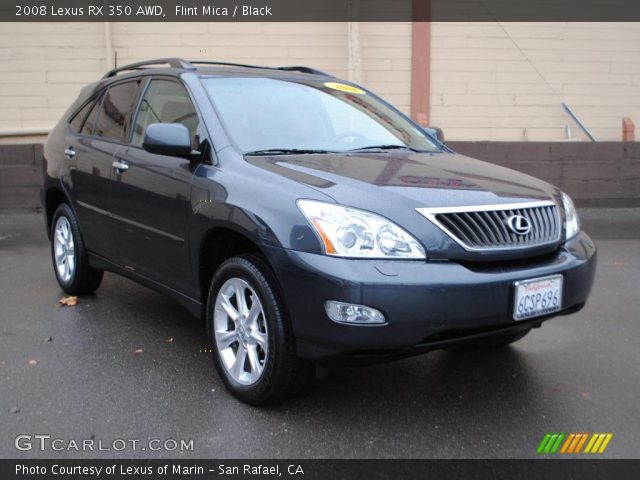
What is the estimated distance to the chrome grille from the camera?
9.64 ft

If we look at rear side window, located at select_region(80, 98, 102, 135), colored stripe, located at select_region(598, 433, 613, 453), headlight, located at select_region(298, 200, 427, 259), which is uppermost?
rear side window, located at select_region(80, 98, 102, 135)

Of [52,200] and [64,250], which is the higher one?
[52,200]

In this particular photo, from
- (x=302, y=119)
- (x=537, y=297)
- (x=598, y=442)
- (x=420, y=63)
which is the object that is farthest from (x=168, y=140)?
(x=420, y=63)

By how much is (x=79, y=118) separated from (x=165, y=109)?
1463 millimetres

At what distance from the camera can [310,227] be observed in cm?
289

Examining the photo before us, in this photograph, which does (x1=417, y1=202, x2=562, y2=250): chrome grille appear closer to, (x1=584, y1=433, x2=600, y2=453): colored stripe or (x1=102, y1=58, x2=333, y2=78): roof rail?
(x1=584, y1=433, x2=600, y2=453): colored stripe

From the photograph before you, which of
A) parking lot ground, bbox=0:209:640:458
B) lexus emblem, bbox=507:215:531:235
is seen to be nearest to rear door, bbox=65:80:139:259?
parking lot ground, bbox=0:209:640:458

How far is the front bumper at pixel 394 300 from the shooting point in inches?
108

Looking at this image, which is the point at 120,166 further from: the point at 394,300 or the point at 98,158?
the point at 394,300

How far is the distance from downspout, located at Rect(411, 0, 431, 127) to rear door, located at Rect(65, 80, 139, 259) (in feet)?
22.3
